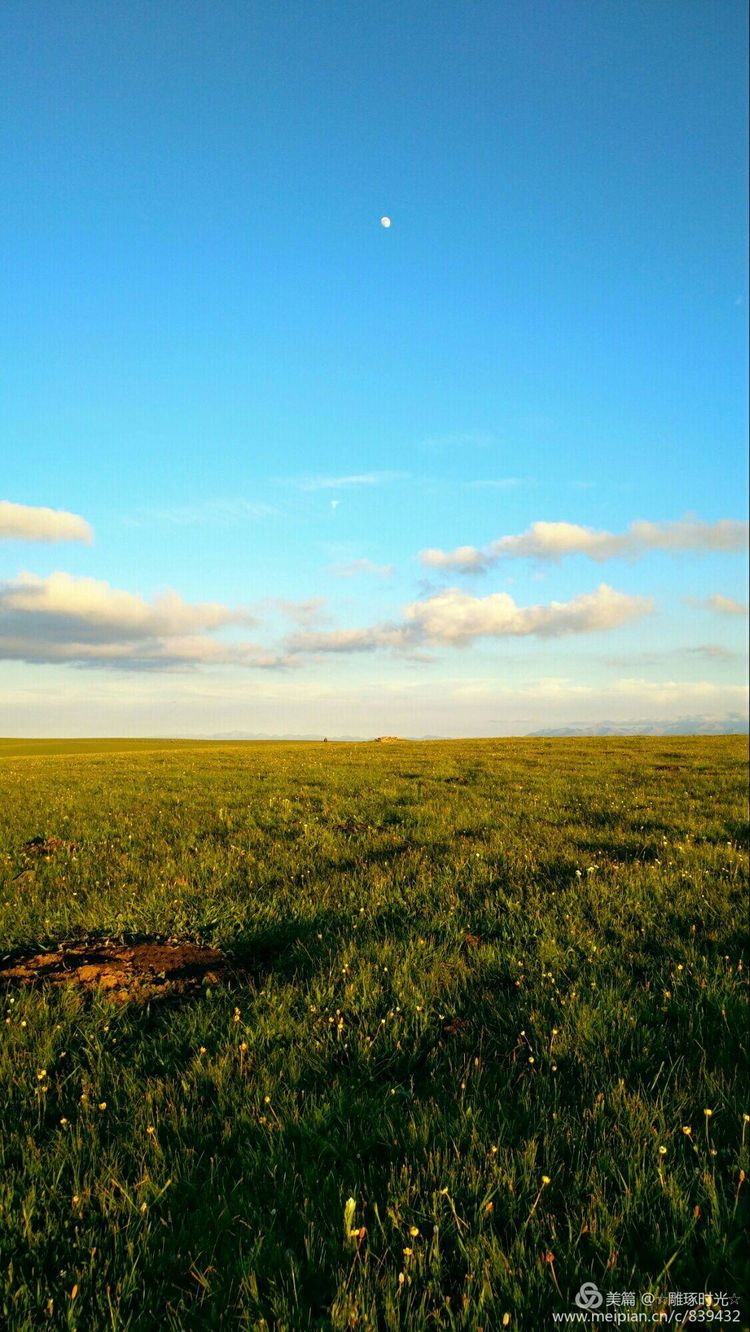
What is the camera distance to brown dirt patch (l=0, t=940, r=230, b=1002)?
20.4 ft

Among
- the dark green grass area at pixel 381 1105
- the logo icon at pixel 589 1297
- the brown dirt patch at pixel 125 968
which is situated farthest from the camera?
the brown dirt patch at pixel 125 968

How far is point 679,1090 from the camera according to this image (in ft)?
14.7

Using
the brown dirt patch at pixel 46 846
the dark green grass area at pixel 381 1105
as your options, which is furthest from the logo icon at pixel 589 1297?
the brown dirt patch at pixel 46 846

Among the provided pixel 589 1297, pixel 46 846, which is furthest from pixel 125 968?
pixel 46 846

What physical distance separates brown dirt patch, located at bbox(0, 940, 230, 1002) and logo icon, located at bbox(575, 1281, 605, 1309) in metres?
4.21

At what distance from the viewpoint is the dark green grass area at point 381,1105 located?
3.12 metres

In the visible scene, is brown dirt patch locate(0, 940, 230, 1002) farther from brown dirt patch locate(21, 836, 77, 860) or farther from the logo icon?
brown dirt patch locate(21, 836, 77, 860)

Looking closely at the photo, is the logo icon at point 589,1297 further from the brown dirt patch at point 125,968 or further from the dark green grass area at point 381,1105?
the brown dirt patch at point 125,968

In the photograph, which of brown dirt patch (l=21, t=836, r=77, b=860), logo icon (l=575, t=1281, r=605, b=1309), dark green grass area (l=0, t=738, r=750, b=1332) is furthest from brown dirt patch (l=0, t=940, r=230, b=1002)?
brown dirt patch (l=21, t=836, r=77, b=860)

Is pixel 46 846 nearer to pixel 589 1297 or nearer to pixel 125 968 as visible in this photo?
pixel 125 968

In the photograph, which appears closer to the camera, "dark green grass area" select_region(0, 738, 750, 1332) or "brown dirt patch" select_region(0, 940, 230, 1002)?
"dark green grass area" select_region(0, 738, 750, 1332)

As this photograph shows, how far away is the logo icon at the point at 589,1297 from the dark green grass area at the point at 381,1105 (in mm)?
49

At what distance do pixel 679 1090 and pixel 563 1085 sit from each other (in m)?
0.81

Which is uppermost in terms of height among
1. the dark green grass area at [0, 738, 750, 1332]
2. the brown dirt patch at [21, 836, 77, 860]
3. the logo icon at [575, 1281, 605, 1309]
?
the brown dirt patch at [21, 836, 77, 860]
